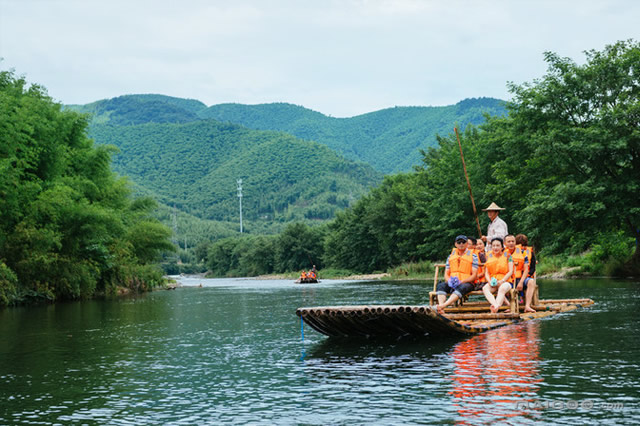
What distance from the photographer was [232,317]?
27250mm

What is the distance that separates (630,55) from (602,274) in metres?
13.1

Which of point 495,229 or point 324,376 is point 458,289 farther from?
point 324,376

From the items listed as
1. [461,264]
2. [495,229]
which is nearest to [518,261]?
[495,229]

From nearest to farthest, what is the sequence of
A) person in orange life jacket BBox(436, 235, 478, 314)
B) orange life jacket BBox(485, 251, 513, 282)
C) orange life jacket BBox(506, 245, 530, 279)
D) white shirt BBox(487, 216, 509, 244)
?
person in orange life jacket BBox(436, 235, 478, 314) < orange life jacket BBox(485, 251, 513, 282) < orange life jacket BBox(506, 245, 530, 279) < white shirt BBox(487, 216, 509, 244)

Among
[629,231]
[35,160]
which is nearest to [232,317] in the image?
[35,160]

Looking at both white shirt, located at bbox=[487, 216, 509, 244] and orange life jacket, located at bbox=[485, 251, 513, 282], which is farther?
white shirt, located at bbox=[487, 216, 509, 244]

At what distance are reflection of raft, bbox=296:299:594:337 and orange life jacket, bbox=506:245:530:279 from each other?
111cm

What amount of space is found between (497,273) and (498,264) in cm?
26

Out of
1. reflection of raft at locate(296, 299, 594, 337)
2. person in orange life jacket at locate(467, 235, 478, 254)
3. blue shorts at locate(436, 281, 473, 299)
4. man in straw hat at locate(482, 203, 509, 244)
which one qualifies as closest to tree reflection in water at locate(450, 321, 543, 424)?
reflection of raft at locate(296, 299, 594, 337)

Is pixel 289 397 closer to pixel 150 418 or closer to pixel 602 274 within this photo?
pixel 150 418

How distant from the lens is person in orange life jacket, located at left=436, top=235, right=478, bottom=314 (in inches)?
726

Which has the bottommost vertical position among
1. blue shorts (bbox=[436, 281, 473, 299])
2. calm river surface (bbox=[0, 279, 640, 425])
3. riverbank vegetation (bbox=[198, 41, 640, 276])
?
calm river surface (bbox=[0, 279, 640, 425])

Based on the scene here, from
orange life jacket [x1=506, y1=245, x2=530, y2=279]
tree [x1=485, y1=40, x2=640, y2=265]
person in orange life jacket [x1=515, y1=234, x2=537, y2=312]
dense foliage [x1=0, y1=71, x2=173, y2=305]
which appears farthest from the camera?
tree [x1=485, y1=40, x2=640, y2=265]

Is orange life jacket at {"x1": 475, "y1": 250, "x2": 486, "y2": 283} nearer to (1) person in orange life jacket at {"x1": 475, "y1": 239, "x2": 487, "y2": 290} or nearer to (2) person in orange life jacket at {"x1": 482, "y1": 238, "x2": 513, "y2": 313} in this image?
(1) person in orange life jacket at {"x1": 475, "y1": 239, "x2": 487, "y2": 290}
